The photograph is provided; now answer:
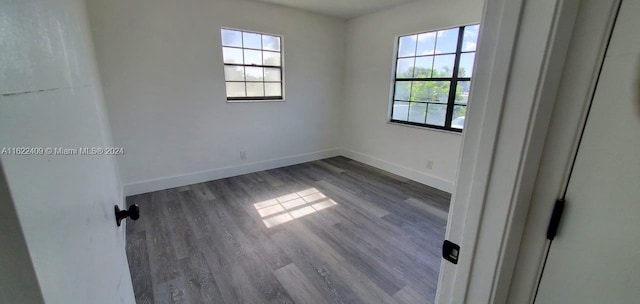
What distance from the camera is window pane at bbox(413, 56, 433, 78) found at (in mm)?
3527

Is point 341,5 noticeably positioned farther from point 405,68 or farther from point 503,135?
point 503,135

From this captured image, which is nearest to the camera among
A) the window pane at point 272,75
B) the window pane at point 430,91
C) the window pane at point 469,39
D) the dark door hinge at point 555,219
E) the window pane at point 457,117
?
the dark door hinge at point 555,219

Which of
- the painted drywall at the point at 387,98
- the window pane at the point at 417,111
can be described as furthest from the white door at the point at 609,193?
the window pane at the point at 417,111

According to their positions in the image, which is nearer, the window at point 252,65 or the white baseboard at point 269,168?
the white baseboard at point 269,168

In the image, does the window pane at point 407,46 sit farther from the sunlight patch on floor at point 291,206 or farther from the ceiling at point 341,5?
the sunlight patch on floor at point 291,206

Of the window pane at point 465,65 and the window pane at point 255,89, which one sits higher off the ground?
the window pane at point 465,65

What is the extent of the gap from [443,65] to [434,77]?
19 cm

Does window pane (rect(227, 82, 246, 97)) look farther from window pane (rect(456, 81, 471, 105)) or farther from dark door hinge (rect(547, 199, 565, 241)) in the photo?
dark door hinge (rect(547, 199, 565, 241))

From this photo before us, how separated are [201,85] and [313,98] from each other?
184cm

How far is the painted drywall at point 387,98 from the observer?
3303 millimetres

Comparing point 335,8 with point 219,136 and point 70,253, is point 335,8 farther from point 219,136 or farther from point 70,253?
point 70,253

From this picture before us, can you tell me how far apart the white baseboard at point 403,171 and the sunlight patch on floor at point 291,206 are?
144cm

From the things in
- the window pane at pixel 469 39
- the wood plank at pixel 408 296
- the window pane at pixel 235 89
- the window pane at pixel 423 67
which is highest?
the window pane at pixel 469 39

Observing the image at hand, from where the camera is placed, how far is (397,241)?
2.38 meters
